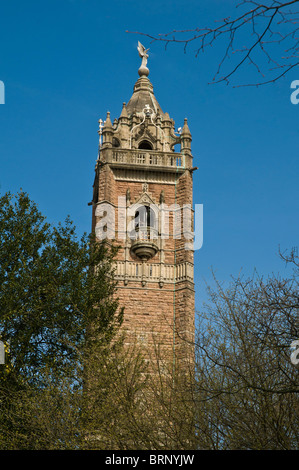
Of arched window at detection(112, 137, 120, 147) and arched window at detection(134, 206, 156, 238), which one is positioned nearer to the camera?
arched window at detection(134, 206, 156, 238)

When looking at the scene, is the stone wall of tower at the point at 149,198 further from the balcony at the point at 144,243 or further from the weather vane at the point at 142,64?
the weather vane at the point at 142,64

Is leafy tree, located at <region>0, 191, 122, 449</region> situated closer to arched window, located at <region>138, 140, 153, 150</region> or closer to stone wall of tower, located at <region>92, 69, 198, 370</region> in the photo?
stone wall of tower, located at <region>92, 69, 198, 370</region>

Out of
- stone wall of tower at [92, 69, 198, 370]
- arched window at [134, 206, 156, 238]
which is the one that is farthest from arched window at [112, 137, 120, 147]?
arched window at [134, 206, 156, 238]

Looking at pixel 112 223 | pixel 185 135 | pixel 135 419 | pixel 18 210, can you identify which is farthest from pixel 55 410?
pixel 185 135

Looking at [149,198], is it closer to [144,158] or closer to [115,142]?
[144,158]

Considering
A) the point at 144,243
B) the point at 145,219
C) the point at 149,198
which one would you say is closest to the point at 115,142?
the point at 149,198

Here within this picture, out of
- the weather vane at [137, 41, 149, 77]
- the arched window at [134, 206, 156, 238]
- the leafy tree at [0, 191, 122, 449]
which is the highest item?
the weather vane at [137, 41, 149, 77]

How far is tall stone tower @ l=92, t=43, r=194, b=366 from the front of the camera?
36750 mm

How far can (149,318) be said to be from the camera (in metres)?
36.2

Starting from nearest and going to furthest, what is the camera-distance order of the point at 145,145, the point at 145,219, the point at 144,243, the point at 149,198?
the point at 144,243, the point at 145,219, the point at 149,198, the point at 145,145

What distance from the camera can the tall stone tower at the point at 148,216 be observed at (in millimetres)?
36750

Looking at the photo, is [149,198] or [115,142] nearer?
[149,198]

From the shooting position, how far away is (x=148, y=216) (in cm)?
3972
